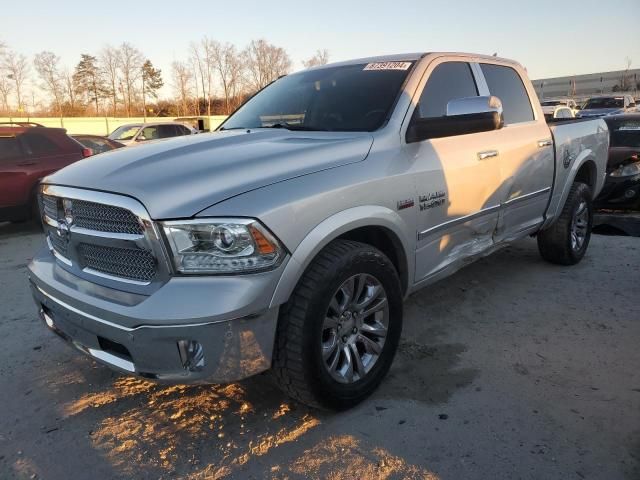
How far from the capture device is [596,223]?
296 inches

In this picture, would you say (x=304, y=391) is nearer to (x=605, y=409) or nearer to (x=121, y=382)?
(x=121, y=382)

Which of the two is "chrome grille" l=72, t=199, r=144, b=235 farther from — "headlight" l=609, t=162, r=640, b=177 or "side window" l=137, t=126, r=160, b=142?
"side window" l=137, t=126, r=160, b=142

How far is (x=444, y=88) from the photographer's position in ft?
11.7

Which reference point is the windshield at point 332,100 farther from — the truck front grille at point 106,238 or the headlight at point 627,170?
the headlight at point 627,170

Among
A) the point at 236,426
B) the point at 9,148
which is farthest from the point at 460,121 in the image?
the point at 9,148

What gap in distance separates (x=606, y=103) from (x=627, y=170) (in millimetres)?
20165

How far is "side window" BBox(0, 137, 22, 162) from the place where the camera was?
803 cm

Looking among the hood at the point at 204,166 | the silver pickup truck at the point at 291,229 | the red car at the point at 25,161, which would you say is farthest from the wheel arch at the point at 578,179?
the red car at the point at 25,161

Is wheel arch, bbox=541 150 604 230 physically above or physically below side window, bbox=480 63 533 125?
below

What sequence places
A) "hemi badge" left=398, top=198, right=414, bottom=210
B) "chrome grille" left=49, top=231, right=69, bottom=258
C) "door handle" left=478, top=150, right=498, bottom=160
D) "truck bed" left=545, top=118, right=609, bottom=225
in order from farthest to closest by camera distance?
1. "truck bed" left=545, top=118, right=609, bottom=225
2. "door handle" left=478, top=150, right=498, bottom=160
3. "hemi badge" left=398, top=198, right=414, bottom=210
4. "chrome grille" left=49, top=231, right=69, bottom=258

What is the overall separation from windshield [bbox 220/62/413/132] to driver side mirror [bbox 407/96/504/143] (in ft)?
0.74

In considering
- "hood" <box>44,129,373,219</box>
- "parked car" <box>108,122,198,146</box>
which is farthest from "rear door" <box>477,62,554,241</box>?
"parked car" <box>108,122,198,146</box>

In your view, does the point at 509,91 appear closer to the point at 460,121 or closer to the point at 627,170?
the point at 460,121

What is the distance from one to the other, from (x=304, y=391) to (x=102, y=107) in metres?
68.5
